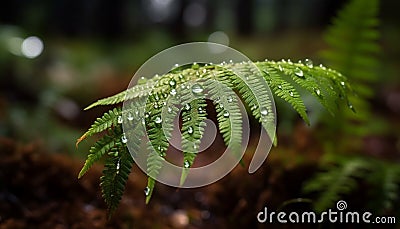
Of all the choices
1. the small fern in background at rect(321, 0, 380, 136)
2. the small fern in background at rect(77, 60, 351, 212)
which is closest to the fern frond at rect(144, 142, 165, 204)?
the small fern in background at rect(77, 60, 351, 212)

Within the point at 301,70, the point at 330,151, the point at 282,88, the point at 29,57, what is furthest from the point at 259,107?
the point at 29,57

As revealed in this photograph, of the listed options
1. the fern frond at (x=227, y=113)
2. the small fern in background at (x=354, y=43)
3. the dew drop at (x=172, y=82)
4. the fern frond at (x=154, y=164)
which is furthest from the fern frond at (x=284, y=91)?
the small fern in background at (x=354, y=43)

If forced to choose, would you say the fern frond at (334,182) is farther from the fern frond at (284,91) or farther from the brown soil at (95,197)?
the fern frond at (284,91)

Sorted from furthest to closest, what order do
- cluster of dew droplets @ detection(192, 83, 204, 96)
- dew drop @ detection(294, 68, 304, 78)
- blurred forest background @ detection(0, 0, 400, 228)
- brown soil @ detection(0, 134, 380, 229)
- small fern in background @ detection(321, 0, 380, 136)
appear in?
small fern in background @ detection(321, 0, 380, 136)
blurred forest background @ detection(0, 0, 400, 228)
brown soil @ detection(0, 134, 380, 229)
dew drop @ detection(294, 68, 304, 78)
cluster of dew droplets @ detection(192, 83, 204, 96)

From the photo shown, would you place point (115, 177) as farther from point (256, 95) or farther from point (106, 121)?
point (256, 95)

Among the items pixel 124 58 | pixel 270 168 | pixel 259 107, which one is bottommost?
pixel 124 58

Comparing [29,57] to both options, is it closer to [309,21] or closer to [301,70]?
[301,70]

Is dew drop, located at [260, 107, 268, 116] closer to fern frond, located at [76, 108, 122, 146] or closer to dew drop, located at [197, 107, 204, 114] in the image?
dew drop, located at [197, 107, 204, 114]
